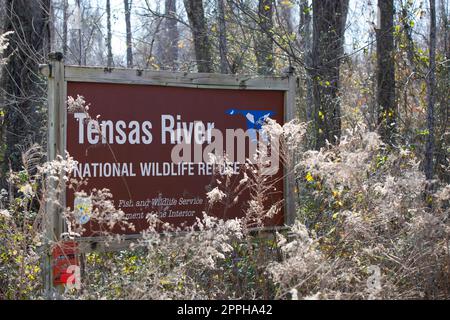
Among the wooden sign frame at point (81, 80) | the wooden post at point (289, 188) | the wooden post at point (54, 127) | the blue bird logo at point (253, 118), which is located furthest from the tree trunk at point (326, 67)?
the wooden post at point (54, 127)

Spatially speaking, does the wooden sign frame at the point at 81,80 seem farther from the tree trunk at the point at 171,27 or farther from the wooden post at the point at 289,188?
the tree trunk at the point at 171,27

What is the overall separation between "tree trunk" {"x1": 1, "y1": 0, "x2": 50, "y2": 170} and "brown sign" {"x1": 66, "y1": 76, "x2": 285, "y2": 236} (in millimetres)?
3527

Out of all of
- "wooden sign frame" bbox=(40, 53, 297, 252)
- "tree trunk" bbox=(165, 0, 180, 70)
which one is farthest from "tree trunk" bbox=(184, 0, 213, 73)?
"wooden sign frame" bbox=(40, 53, 297, 252)

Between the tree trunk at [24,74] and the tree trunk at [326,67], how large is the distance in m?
3.58

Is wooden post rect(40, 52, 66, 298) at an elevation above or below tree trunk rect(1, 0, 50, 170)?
below

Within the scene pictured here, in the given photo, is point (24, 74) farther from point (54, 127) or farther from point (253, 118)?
point (253, 118)

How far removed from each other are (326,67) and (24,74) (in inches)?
159

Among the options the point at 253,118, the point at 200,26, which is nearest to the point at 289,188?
the point at 253,118

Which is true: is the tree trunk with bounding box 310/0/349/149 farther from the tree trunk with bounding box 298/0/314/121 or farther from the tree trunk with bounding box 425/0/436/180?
the tree trunk with bounding box 425/0/436/180

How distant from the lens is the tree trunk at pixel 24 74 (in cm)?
845

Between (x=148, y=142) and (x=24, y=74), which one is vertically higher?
(x=24, y=74)

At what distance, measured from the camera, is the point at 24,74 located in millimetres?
8586

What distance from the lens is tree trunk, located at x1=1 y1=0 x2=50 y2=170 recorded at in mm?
8445

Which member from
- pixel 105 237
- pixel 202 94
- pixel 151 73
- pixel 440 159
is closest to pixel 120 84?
pixel 151 73
